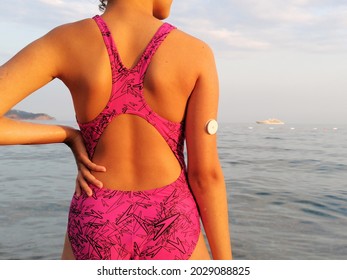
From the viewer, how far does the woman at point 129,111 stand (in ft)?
6.47

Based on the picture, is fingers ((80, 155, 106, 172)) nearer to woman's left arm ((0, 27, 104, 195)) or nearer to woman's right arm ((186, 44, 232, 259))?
woman's left arm ((0, 27, 104, 195))

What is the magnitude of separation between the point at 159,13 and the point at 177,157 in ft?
2.35

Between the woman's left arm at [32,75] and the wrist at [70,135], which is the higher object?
the woman's left arm at [32,75]

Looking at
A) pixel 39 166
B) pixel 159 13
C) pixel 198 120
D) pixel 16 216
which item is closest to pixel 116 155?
pixel 198 120

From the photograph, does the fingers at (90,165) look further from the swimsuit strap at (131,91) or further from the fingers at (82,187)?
the swimsuit strap at (131,91)

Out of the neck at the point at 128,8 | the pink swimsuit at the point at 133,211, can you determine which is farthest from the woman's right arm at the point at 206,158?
the neck at the point at 128,8

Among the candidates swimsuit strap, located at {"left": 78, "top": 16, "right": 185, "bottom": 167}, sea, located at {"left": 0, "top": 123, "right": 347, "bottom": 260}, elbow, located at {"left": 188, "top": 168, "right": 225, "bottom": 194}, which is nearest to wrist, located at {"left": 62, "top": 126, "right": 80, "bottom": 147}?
swimsuit strap, located at {"left": 78, "top": 16, "right": 185, "bottom": 167}

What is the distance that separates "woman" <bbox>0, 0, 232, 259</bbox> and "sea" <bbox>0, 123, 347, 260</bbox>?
4.16m

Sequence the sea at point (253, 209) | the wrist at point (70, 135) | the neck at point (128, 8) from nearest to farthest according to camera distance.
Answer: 1. the neck at point (128, 8)
2. the wrist at point (70, 135)
3. the sea at point (253, 209)

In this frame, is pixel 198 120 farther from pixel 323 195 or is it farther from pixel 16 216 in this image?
pixel 323 195

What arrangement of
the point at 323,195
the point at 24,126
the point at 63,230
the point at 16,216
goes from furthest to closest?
the point at 323,195 → the point at 16,216 → the point at 63,230 → the point at 24,126

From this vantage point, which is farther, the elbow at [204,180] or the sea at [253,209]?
the sea at [253,209]

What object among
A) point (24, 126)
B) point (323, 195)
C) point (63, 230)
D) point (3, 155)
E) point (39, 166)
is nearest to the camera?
point (24, 126)

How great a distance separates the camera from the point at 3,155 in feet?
56.2
